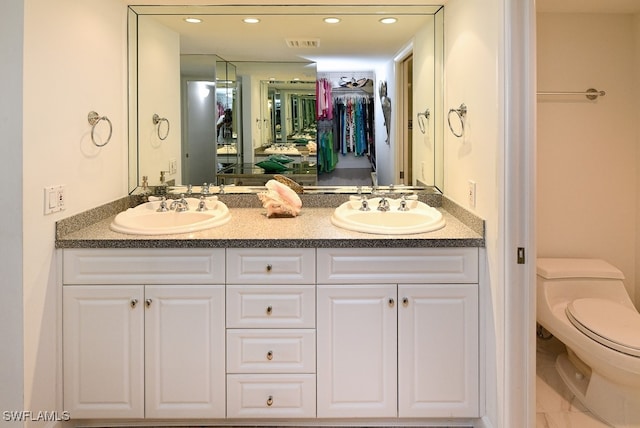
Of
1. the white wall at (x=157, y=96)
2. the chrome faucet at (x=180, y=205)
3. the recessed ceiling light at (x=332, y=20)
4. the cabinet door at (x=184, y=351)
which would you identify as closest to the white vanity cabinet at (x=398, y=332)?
the cabinet door at (x=184, y=351)

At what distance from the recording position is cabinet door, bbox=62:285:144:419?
199cm

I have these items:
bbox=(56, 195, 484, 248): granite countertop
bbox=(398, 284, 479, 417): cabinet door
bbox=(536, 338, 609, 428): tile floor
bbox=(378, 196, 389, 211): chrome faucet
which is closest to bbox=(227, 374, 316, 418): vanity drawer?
bbox=(398, 284, 479, 417): cabinet door

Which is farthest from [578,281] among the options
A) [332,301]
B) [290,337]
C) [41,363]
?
[41,363]

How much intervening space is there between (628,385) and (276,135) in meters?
1.99

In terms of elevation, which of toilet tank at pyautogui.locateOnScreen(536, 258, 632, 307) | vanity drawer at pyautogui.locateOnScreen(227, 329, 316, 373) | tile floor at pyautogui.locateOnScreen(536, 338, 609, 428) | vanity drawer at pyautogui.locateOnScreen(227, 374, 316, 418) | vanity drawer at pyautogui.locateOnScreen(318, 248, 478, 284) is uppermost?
vanity drawer at pyautogui.locateOnScreen(318, 248, 478, 284)

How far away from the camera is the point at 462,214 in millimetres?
2309

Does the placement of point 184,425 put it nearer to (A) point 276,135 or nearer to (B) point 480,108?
(A) point 276,135

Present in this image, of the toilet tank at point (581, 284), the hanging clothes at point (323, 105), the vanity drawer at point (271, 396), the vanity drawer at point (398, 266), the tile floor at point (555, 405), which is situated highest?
the hanging clothes at point (323, 105)

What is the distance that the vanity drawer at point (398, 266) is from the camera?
2006mm

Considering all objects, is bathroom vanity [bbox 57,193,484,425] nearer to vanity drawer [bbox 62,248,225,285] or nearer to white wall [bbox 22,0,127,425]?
vanity drawer [bbox 62,248,225,285]

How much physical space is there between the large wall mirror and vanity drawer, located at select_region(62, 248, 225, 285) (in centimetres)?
82

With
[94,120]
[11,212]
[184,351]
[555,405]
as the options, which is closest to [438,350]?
[555,405]
